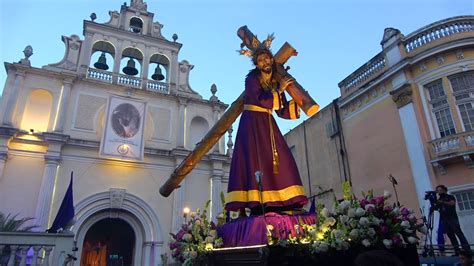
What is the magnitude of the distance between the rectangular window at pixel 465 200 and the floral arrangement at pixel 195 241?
9.88 metres

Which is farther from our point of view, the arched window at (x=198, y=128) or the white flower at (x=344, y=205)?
the arched window at (x=198, y=128)

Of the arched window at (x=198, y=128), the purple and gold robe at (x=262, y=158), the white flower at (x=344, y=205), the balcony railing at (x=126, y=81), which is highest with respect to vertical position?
the balcony railing at (x=126, y=81)

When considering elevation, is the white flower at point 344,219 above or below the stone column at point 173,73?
below

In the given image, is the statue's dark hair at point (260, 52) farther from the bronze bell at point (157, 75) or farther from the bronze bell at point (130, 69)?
the bronze bell at point (157, 75)

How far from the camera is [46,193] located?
1241 cm

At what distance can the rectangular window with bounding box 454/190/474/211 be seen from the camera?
1042 centimetres

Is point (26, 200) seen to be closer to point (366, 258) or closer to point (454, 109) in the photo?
point (366, 258)

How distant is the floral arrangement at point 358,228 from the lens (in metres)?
3.09

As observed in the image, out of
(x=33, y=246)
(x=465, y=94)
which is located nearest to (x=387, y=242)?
(x=33, y=246)

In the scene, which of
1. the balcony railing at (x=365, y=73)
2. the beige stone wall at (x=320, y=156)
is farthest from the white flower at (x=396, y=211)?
the beige stone wall at (x=320, y=156)

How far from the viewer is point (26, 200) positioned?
12.3m

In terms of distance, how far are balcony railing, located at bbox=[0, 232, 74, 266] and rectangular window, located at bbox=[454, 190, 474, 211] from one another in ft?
40.0

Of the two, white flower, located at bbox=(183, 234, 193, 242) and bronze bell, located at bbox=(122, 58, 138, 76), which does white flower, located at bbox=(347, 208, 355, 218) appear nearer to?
white flower, located at bbox=(183, 234, 193, 242)

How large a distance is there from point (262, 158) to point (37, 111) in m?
13.5
